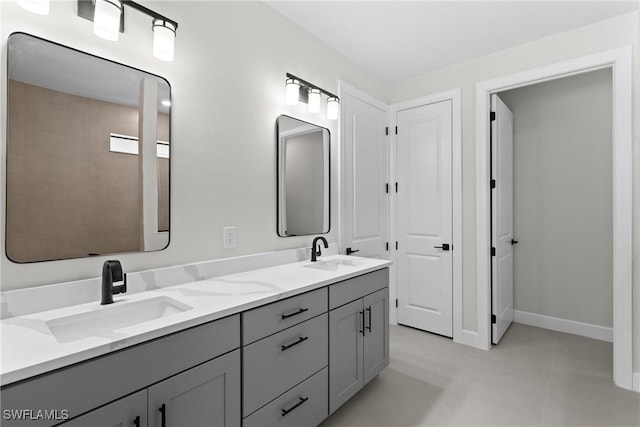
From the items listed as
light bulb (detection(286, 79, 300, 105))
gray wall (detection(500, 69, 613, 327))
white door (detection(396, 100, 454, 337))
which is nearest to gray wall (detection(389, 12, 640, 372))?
white door (detection(396, 100, 454, 337))

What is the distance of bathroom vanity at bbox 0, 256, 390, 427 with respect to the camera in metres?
0.86

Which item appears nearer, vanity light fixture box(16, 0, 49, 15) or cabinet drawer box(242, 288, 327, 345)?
vanity light fixture box(16, 0, 49, 15)

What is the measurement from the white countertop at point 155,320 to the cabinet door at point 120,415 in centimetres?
17

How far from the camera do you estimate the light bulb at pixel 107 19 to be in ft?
4.25

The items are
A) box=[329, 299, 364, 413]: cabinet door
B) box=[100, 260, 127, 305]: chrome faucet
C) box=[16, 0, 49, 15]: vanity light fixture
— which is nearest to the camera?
box=[16, 0, 49, 15]: vanity light fixture

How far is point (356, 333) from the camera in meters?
1.94

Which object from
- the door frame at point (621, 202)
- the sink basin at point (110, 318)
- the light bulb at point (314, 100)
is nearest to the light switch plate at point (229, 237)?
the sink basin at point (110, 318)

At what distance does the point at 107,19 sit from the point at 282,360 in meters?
1.65

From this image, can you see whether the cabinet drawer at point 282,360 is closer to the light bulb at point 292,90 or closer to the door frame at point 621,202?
the light bulb at point 292,90

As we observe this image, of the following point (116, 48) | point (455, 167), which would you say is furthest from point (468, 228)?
point (116, 48)

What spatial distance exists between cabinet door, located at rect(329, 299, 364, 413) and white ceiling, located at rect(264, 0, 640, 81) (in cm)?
196

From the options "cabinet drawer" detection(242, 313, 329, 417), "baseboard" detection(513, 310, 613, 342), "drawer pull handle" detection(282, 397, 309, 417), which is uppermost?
"cabinet drawer" detection(242, 313, 329, 417)

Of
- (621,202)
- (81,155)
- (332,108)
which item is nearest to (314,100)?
(332,108)

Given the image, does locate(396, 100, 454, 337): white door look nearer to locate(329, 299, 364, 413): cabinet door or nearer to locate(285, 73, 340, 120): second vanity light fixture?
locate(285, 73, 340, 120): second vanity light fixture
